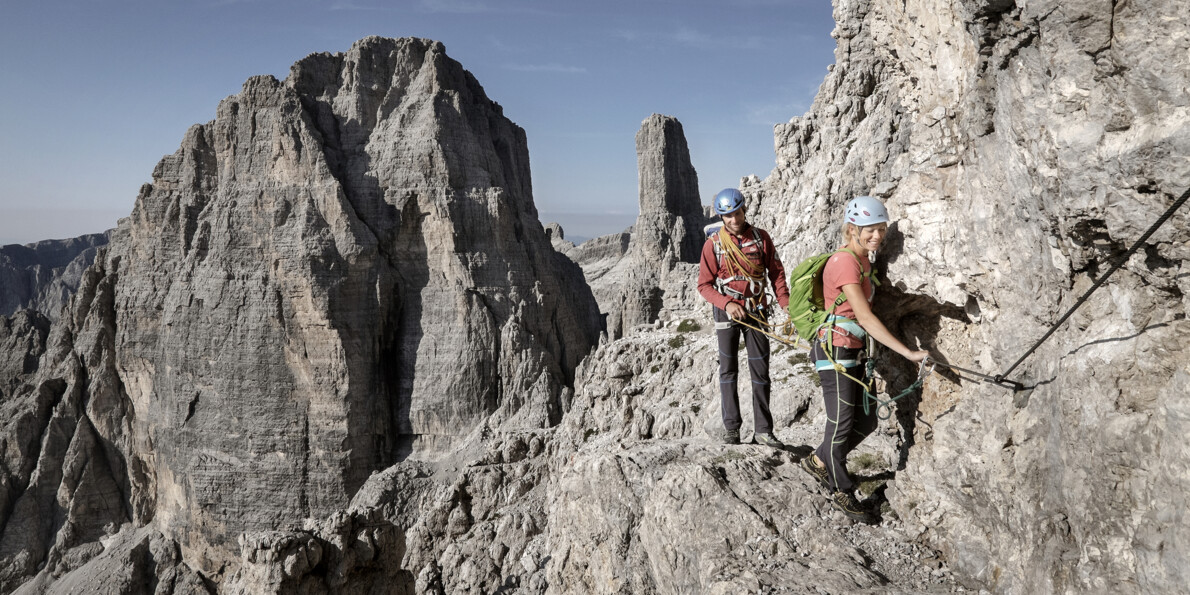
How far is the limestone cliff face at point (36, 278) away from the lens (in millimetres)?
98750

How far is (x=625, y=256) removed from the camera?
243 feet

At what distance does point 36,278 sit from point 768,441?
127 meters

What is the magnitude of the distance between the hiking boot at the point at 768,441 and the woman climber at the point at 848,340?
2.34 feet

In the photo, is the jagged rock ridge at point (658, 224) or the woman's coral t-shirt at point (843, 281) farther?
the jagged rock ridge at point (658, 224)

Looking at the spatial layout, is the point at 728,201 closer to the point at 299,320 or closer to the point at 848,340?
the point at 848,340

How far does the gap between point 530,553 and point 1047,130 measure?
12.7m

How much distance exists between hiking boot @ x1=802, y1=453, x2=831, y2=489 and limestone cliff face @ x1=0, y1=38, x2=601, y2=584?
2716 centimetres

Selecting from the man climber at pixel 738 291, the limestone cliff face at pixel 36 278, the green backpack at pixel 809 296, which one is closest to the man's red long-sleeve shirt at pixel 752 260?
the man climber at pixel 738 291

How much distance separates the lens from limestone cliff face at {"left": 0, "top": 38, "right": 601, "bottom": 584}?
119ft

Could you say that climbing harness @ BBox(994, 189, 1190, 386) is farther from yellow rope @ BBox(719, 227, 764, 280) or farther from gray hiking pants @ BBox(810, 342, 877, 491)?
yellow rope @ BBox(719, 227, 764, 280)

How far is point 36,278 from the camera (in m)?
103

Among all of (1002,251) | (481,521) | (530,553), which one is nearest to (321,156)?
(481,521)

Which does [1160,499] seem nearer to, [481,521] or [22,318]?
[481,521]

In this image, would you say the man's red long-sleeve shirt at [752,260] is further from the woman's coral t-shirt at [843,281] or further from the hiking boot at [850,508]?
the hiking boot at [850,508]
